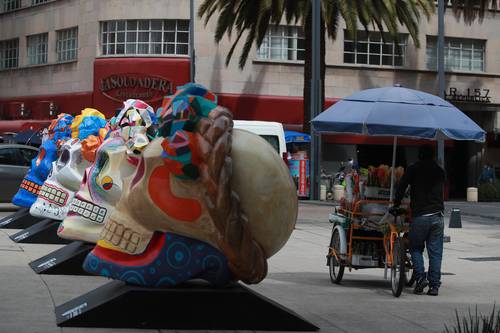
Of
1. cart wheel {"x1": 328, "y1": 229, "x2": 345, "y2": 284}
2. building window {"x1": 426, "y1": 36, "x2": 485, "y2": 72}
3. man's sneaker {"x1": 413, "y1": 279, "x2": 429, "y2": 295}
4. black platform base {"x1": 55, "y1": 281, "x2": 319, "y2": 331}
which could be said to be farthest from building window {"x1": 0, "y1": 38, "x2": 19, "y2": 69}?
black platform base {"x1": 55, "y1": 281, "x2": 319, "y2": 331}

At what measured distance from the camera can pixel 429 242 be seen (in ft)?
38.9

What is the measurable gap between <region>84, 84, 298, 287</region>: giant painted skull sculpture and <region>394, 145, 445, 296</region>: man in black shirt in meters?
3.58

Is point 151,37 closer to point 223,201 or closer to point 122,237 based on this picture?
point 122,237

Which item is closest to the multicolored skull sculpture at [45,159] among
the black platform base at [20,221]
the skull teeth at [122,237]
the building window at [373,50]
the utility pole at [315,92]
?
the black platform base at [20,221]

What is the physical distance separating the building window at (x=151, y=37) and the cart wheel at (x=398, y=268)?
111 ft

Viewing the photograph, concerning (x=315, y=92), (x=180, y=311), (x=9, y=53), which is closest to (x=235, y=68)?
(x=315, y=92)

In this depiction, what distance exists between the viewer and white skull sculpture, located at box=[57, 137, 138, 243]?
12266 millimetres

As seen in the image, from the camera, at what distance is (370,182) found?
12438 millimetres

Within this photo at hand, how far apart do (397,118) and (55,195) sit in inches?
224

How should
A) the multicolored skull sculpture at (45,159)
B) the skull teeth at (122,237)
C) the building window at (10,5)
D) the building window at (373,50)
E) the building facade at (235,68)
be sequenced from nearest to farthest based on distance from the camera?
the skull teeth at (122,237) < the multicolored skull sculpture at (45,159) < the building facade at (235,68) < the building window at (373,50) < the building window at (10,5)

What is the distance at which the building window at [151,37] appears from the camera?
4453 centimetres

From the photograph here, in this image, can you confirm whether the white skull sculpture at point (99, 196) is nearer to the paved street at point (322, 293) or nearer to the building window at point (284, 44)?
Result: the paved street at point (322, 293)

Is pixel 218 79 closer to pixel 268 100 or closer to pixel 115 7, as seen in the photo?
pixel 268 100

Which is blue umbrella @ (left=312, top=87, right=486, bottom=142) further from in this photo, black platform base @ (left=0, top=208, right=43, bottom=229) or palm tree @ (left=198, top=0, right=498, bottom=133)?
palm tree @ (left=198, top=0, right=498, bottom=133)
